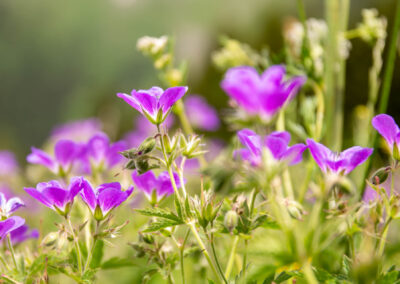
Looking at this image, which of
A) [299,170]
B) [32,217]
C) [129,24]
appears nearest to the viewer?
[299,170]

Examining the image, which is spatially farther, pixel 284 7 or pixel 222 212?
pixel 284 7

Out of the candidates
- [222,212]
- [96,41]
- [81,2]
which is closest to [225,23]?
[96,41]

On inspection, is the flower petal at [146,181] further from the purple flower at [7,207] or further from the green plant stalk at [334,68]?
the green plant stalk at [334,68]

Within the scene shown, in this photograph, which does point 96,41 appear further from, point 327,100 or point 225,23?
point 327,100

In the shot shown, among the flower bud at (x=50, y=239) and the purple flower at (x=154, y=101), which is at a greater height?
the purple flower at (x=154, y=101)

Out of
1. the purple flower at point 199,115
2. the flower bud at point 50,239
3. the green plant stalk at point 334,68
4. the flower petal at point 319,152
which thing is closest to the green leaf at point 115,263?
the flower bud at point 50,239

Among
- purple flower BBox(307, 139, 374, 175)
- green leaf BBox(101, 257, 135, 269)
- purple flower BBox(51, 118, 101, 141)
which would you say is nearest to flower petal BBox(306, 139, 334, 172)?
purple flower BBox(307, 139, 374, 175)

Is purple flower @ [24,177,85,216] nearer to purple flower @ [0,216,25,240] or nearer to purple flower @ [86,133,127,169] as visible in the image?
purple flower @ [0,216,25,240]
